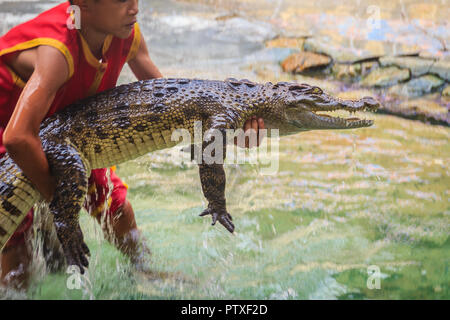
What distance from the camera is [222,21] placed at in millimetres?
3826

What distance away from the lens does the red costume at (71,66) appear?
3.03 feet

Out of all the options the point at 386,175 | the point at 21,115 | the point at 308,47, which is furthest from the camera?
the point at 308,47

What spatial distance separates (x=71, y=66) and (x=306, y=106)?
2.11ft

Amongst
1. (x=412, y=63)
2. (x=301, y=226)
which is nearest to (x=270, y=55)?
(x=412, y=63)

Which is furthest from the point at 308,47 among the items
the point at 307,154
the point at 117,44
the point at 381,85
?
the point at 117,44

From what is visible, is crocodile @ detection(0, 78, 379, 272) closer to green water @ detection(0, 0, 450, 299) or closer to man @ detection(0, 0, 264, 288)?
man @ detection(0, 0, 264, 288)

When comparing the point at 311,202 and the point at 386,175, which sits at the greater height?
the point at 386,175

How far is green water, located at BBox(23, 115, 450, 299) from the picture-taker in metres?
1.42

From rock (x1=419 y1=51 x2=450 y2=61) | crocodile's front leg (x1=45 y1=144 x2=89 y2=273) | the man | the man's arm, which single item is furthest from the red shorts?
rock (x1=419 y1=51 x2=450 y2=61)

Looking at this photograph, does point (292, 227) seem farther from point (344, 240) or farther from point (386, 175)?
point (386, 175)

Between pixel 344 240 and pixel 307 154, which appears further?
pixel 307 154

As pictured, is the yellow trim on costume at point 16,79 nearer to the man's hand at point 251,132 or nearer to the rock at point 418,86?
the man's hand at point 251,132
